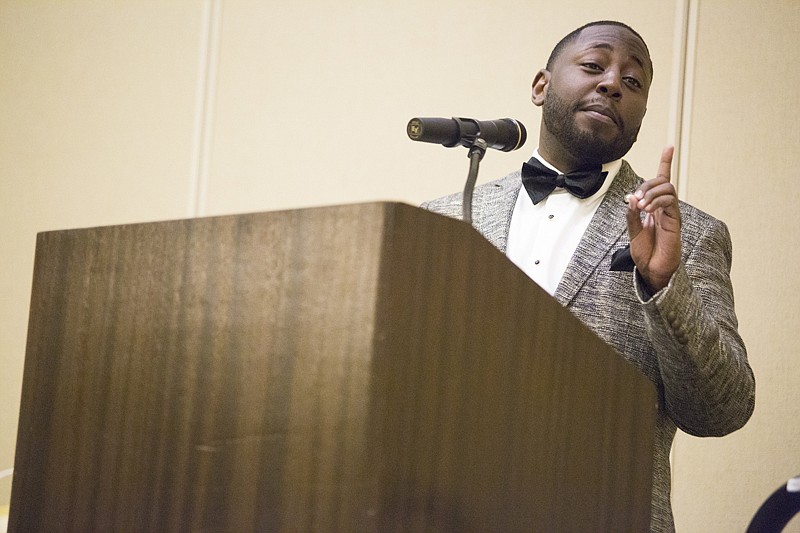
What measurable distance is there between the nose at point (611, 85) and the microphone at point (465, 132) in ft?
1.29

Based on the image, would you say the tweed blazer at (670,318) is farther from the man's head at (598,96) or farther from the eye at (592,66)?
the eye at (592,66)

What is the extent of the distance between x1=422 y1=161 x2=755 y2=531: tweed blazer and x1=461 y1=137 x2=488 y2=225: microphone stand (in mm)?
247

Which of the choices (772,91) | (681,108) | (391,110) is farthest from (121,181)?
(772,91)

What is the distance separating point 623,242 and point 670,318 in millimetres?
372

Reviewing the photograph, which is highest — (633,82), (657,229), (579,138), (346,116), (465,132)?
(346,116)

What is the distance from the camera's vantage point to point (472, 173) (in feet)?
4.46

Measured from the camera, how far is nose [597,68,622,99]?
179 cm

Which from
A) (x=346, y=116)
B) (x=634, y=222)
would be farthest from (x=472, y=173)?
(x=346, y=116)

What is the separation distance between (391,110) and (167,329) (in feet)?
6.47

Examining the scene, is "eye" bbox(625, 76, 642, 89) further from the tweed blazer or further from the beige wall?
the beige wall

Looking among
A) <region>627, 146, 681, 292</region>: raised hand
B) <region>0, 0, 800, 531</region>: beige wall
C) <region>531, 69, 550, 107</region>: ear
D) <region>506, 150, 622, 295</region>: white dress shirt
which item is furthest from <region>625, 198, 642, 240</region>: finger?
<region>0, 0, 800, 531</region>: beige wall

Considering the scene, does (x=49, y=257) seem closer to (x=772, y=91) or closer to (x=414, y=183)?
(x=414, y=183)

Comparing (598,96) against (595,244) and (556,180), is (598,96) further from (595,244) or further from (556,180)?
(595,244)

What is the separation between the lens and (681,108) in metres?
2.59
